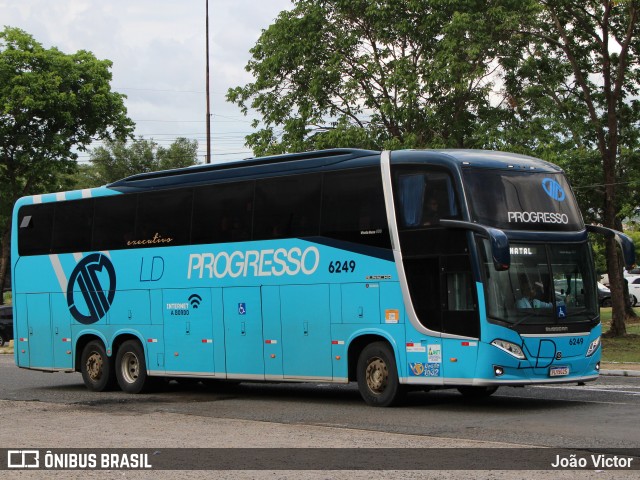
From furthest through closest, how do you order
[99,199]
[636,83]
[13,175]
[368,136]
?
[13,175] → [368,136] → [636,83] → [99,199]

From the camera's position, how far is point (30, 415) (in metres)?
16.6

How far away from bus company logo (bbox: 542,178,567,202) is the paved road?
3.12 meters

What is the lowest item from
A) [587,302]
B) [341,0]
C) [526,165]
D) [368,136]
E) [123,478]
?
[123,478]

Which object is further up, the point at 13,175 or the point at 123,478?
the point at 13,175

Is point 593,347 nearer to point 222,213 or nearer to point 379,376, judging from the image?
point 379,376

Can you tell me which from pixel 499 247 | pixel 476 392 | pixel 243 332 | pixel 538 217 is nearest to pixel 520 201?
pixel 538 217

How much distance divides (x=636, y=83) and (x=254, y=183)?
19027 millimetres

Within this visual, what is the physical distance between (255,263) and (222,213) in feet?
3.96

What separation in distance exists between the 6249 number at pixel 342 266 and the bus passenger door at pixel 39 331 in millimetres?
7785

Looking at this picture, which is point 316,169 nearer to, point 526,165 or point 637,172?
point 526,165

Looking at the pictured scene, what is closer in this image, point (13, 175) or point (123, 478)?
point (123, 478)

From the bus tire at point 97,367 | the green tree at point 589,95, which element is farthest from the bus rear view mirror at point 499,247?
the green tree at point 589,95

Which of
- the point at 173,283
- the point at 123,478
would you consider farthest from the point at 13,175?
the point at 123,478

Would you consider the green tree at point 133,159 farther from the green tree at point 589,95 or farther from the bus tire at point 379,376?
the bus tire at point 379,376
